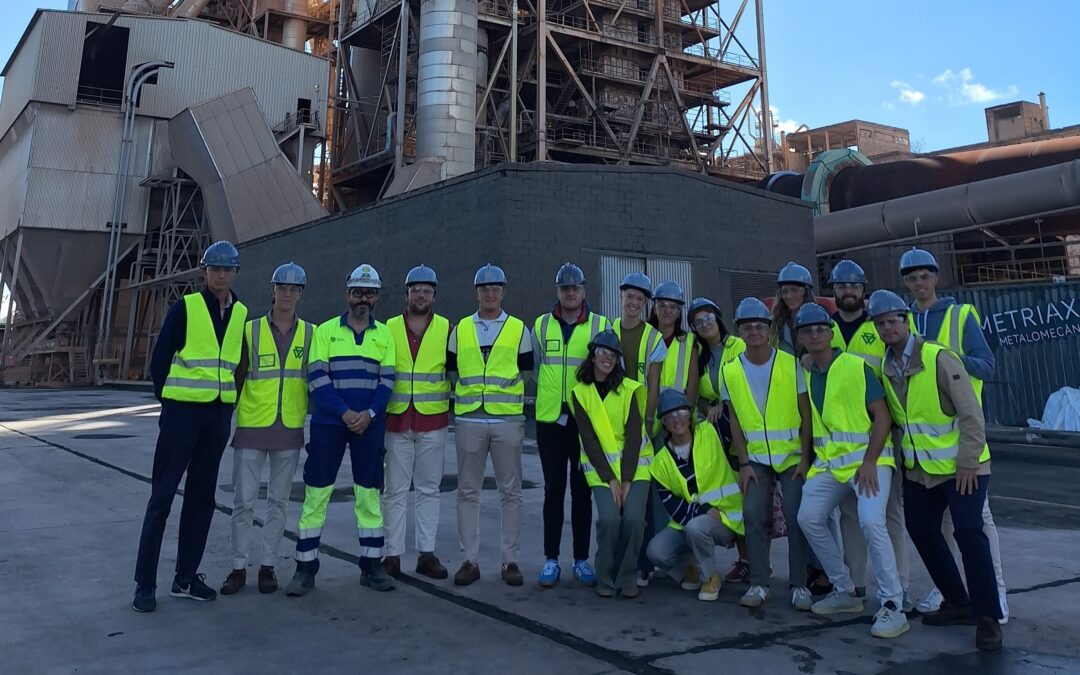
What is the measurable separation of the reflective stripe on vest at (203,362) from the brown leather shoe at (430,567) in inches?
62.2

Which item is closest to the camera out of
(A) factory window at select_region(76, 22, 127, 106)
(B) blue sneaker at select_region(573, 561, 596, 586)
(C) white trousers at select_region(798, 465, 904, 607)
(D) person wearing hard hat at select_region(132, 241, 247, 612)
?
(C) white trousers at select_region(798, 465, 904, 607)

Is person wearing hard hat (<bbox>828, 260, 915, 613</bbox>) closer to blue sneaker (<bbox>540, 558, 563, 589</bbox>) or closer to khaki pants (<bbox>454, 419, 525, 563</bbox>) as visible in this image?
blue sneaker (<bbox>540, 558, 563, 589</bbox>)

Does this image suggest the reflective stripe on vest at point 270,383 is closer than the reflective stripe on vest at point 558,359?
Yes

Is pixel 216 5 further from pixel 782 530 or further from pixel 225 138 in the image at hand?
pixel 782 530

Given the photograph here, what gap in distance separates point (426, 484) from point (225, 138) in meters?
28.9

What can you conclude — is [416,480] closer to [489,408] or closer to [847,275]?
[489,408]

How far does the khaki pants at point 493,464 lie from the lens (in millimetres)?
4730

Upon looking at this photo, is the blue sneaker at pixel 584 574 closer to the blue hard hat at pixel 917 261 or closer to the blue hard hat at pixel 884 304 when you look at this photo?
the blue hard hat at pixel 884 304

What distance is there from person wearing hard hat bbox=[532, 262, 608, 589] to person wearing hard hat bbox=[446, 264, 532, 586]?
165 mm

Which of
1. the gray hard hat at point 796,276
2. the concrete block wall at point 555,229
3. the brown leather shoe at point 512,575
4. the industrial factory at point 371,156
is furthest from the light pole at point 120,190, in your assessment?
the gray hard hat at point 796,276

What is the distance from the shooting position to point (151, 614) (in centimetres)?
393

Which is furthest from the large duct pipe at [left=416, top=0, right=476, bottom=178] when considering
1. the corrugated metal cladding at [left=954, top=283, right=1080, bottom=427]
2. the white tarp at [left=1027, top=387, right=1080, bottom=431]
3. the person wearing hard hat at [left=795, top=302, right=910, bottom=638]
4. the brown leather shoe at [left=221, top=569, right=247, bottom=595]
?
the person wearing hard hat at [left=795, top=302, right=910, bottom=638]

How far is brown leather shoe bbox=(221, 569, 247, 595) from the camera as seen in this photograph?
169 inches

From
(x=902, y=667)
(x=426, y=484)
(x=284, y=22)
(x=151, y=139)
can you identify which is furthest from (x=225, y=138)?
(x=902, y=667)
